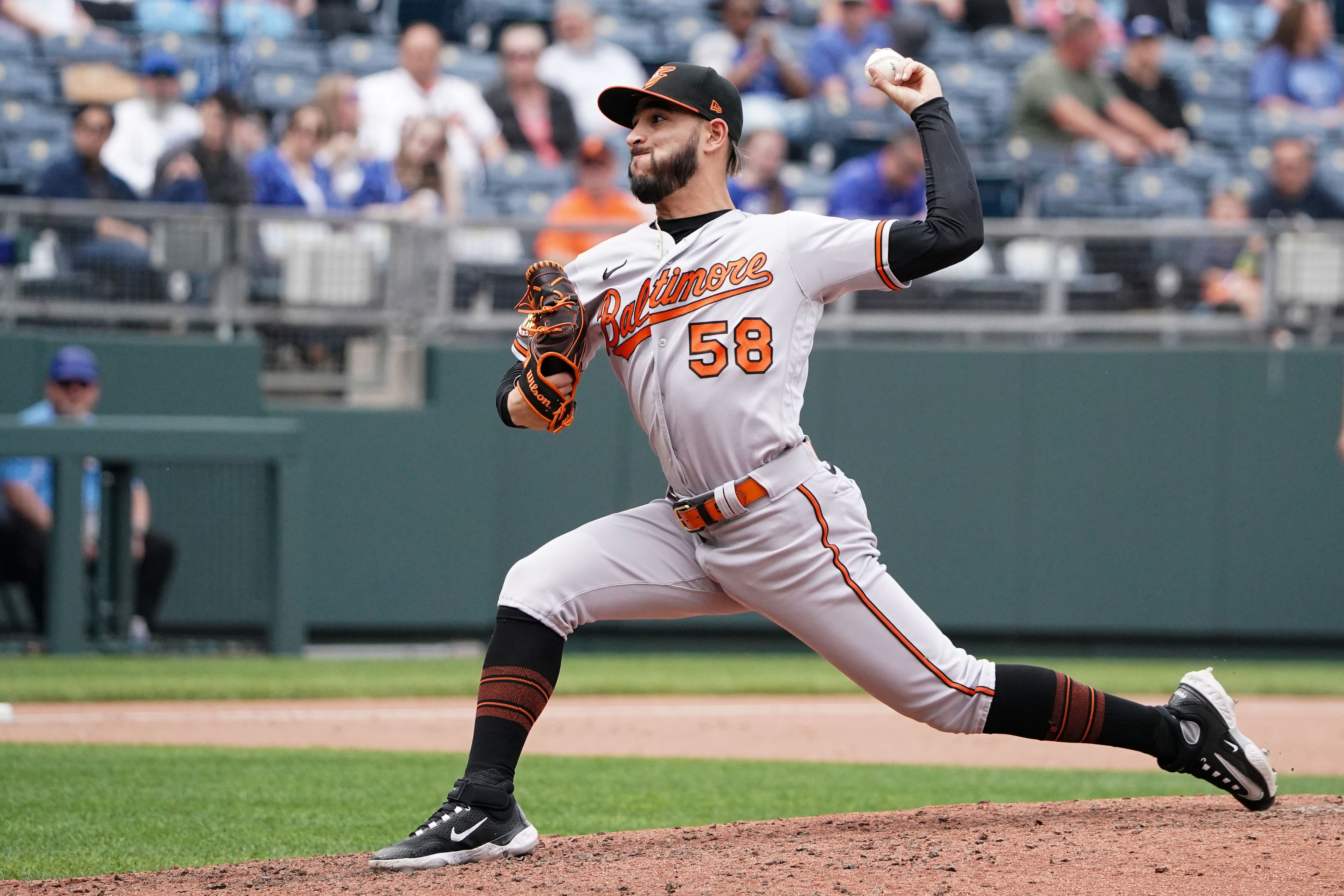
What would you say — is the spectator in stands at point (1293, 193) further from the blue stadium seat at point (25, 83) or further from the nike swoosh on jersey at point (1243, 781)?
the blue stadium seat at point (25, 83)

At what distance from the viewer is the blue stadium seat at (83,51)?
1127 centimetres

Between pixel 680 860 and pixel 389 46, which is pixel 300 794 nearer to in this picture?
pixel 680 860

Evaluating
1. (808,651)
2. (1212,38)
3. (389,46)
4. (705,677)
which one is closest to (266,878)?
(705,677)

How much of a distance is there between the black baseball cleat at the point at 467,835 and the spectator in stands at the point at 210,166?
6784 millimetres

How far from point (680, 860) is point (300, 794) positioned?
74.4 inches

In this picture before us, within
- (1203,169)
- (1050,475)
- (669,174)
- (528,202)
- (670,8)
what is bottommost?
(1050,475)

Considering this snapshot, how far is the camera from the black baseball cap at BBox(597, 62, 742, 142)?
11.6 feet

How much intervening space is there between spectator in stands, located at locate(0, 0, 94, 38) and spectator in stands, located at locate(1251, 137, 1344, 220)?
8.24 meters

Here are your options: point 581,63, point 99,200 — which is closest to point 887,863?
point 99,200

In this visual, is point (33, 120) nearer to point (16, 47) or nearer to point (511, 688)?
point (16, 47)

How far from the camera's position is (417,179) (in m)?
9.91

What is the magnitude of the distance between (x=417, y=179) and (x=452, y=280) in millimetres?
1050

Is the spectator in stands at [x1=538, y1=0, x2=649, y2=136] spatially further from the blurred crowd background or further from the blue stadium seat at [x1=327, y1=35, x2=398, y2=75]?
the blue stadium seat at [x1=327, y1=35, x2=398, y2=75]

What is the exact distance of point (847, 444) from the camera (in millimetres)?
9570
